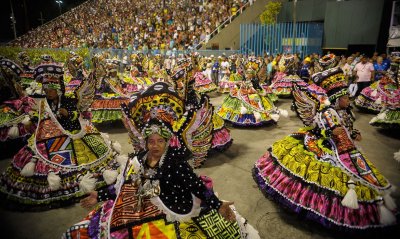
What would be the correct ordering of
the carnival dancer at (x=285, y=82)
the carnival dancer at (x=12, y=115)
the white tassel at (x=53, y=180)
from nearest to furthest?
1. the white tassel at (x=53, y=180)
2. the carnival dancer at (x=12, y=115)
3. the carnival dancer at (x=285, y=82)

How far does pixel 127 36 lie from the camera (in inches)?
1046

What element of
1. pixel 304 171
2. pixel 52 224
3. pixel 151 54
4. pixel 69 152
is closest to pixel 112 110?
pixel 69 152

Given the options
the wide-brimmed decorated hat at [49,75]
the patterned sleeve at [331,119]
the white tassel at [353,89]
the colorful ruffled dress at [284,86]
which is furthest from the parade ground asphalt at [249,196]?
the colorful ruffled dress at [284,86]

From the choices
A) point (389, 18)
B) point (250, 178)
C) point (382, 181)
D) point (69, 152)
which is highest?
point (389, 18)

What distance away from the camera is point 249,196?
15.1 ft

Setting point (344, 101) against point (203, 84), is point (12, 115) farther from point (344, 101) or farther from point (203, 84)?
point (203, 84)

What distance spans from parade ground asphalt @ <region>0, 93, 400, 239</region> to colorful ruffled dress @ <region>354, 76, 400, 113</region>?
0.90 metres

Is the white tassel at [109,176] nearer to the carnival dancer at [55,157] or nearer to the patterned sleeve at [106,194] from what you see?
the carnival dancer at [55,157]

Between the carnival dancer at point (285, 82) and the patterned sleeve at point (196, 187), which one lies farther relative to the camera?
the carnival dancer at point (285, 82)

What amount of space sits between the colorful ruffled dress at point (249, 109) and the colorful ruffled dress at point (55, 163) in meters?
4.68

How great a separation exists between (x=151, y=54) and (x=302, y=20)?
443 inches

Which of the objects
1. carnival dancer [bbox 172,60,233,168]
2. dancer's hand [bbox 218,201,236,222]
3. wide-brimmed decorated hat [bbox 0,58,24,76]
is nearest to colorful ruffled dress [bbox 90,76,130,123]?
wide-brimmed decorated hat [bbox 0,58,24,76]

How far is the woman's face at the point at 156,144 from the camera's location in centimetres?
244

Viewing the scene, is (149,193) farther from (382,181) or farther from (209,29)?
(209,29)
